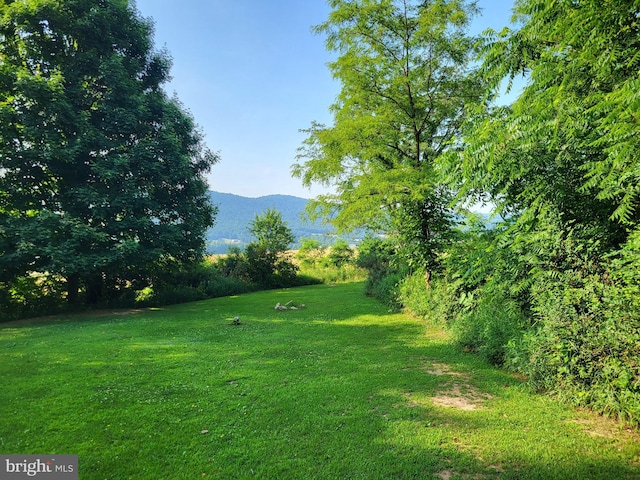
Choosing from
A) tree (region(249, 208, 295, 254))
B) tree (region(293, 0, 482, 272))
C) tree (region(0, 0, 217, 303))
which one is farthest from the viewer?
tree (region(249, 208, 295, 254))

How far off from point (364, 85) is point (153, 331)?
972 cm

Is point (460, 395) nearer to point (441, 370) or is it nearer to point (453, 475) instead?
point (441, 370)

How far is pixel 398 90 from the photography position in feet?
32.9

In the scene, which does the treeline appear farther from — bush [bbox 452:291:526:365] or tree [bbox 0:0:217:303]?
tree [bbox 0:0:217:303]

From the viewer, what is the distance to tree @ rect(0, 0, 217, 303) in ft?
37.5

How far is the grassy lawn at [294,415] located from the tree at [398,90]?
410 cm

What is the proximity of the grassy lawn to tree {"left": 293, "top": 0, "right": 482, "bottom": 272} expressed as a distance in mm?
4100

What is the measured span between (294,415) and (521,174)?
4.57 metres

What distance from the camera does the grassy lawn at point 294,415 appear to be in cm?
320

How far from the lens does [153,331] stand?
372 inches

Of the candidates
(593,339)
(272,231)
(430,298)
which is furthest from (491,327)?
(272,231)

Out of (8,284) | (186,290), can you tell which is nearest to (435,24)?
(186,290)

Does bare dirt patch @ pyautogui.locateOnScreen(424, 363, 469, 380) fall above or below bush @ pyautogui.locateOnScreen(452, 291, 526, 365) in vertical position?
below

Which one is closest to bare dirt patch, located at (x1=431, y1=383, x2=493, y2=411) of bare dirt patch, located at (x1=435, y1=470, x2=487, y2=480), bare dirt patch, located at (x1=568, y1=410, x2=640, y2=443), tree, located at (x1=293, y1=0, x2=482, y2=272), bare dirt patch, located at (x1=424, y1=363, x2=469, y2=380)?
bare dirt patch, located at (x1=424, y1=363, x2=469, y2=380)
